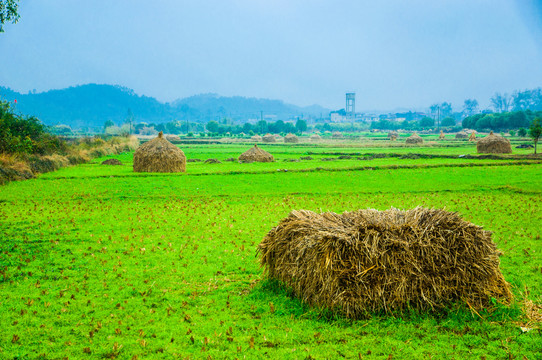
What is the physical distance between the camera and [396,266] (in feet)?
25.2

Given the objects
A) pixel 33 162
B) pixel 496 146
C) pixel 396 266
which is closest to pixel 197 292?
pixel 396 266

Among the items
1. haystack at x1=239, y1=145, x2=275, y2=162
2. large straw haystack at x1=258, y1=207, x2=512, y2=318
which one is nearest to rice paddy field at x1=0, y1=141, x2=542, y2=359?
large straw haystack at x1=258, y1=207, x2=512, y2=318

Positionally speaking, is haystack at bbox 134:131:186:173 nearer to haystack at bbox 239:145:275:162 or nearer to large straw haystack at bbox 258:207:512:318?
haystack at bbox 239:145:275:162

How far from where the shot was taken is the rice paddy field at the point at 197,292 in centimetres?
686

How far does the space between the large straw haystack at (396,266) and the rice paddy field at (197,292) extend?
294mm

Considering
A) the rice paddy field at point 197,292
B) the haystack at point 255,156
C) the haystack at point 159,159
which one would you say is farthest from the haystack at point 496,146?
the haystack at point 159,159

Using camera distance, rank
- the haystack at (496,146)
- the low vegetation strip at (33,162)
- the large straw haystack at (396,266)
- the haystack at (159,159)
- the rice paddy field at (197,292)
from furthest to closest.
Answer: the haystack at (496,146) → the haystack at (159,159) → the low vegetation strip at (33,162) → the large straw haystack at (396,266) → the rice paddy field at (197,292)

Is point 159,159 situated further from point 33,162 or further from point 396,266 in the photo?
point 396,266

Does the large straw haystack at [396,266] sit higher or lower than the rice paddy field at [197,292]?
higher

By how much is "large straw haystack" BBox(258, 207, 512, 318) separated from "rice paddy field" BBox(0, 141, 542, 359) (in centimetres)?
29

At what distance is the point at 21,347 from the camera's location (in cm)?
692

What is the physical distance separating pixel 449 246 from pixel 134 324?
→ 19.3 feet

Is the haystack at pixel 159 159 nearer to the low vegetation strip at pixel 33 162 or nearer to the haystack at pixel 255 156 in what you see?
the low vegetation strip at pixel 33 162

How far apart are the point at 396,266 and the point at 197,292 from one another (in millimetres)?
4263
